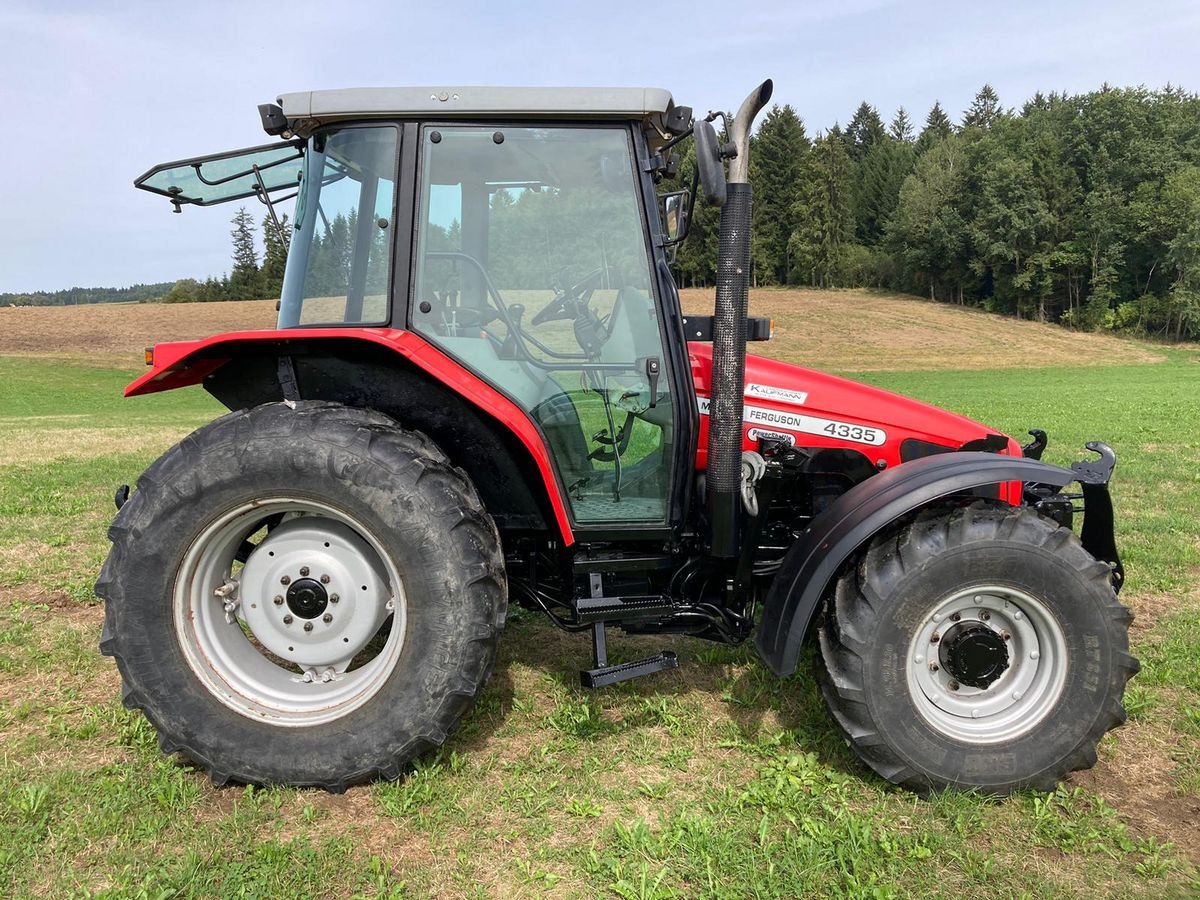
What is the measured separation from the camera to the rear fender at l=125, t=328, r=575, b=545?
285 centimetres

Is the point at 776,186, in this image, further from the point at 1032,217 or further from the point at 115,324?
the point at 115,324

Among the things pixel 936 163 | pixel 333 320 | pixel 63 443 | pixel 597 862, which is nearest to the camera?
pixel 597 862

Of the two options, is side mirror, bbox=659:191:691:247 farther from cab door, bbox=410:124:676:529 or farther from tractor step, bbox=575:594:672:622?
tractor step, bbox=575:594:672:622

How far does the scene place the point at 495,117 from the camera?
9.61 feet

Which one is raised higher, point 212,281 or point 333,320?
point 212,281

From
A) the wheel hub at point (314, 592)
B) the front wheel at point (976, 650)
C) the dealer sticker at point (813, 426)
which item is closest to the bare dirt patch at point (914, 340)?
the dealer sticker at point (813, 426)

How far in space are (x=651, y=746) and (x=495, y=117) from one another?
2.35 m

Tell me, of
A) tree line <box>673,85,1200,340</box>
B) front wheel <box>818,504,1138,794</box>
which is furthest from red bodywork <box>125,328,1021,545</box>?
tree line <box>673,85,1200,340</box>

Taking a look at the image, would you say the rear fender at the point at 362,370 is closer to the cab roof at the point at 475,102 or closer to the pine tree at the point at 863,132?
the cab roof at the point at 475,102

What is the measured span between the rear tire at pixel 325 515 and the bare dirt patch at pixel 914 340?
3163cm

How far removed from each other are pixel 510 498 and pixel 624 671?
2.48ft

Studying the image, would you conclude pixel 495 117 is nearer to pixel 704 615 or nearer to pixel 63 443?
pixel 704 615

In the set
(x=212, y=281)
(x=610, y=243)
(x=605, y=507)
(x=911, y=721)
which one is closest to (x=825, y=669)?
(x=911, y=721)

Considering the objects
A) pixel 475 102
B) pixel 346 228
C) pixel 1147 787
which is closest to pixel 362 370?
pixel 346 228
